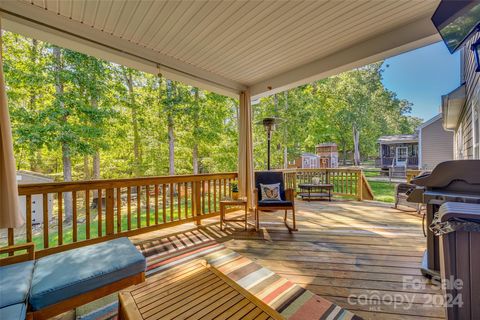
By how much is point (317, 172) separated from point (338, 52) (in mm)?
4018

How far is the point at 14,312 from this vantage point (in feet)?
3.14

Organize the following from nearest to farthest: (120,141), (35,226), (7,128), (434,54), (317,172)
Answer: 1. (7,128)
2. (35,226)
3. (317,172)
4. (120,141)
5. (434,54)

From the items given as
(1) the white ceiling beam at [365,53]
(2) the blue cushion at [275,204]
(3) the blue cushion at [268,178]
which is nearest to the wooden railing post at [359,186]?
(3) the blue cushion at [268,178]

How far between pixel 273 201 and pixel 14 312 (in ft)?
9.52

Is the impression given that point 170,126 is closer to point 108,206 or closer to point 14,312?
point 108,206

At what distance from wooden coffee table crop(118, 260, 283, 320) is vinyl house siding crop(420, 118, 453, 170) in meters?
10.9

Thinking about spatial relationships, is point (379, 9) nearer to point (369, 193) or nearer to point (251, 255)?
point (251, 255)

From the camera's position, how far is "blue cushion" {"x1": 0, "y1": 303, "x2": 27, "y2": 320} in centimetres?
92

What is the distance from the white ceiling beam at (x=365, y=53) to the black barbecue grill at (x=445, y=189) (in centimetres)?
154

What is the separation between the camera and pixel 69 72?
204 inches

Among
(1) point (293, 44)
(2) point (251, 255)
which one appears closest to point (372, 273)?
(2) point (251, 255)

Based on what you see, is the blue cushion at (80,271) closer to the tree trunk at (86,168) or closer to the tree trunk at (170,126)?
the tree trunk at (170,126)

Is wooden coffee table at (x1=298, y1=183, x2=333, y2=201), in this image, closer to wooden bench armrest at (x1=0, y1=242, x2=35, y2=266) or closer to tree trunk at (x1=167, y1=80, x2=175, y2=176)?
tree trunk at (x1=167, y1=80, x2=175, y2=176)

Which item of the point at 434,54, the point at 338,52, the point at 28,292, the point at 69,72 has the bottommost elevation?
the point at 28,292
